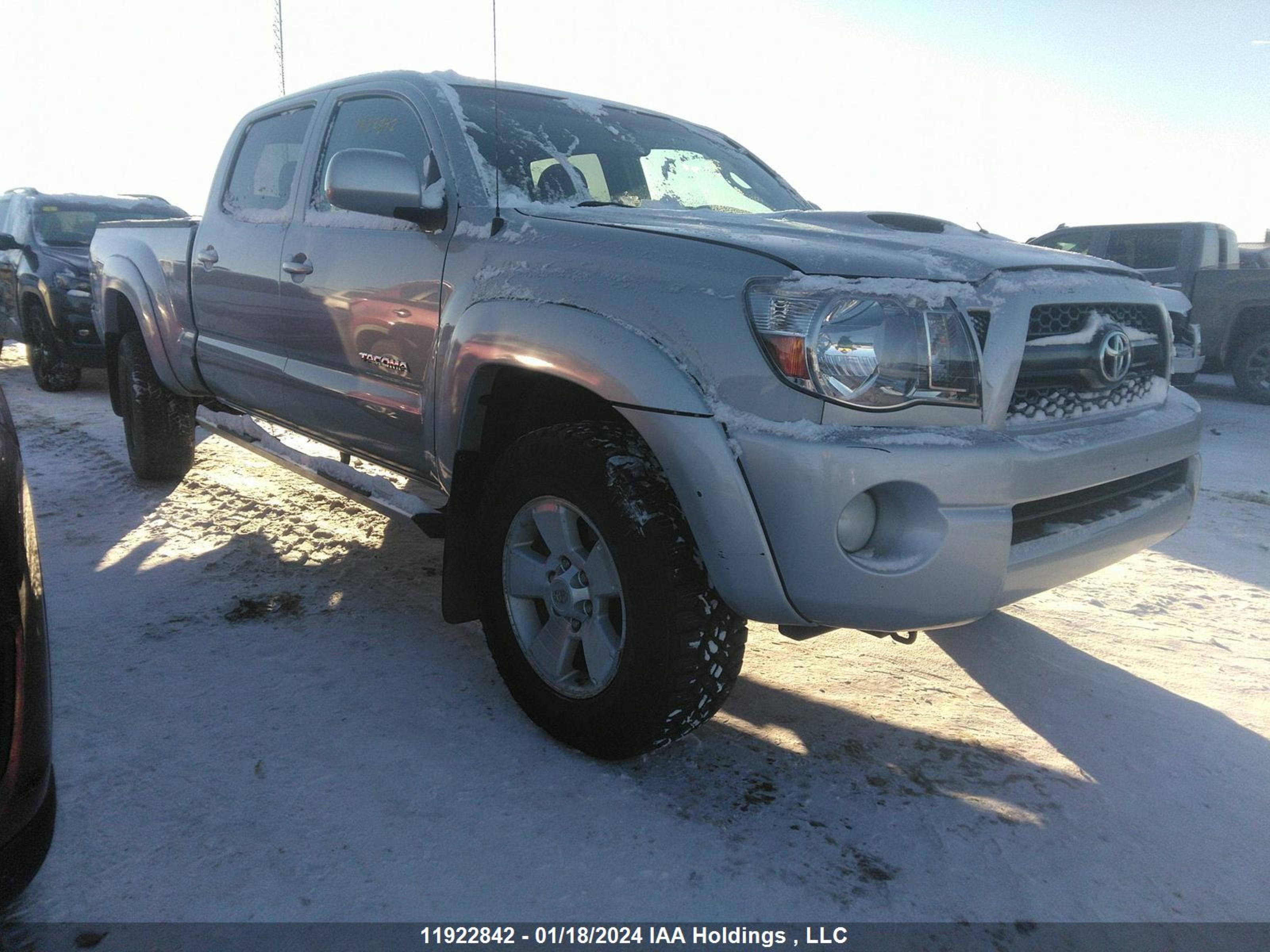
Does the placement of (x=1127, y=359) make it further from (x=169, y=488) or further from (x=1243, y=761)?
(x=169, y=488)

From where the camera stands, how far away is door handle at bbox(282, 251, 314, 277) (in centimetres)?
315

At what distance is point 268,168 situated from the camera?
3781 millimetres

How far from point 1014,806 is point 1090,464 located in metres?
0.82

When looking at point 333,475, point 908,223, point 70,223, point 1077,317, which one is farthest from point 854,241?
point 70,223

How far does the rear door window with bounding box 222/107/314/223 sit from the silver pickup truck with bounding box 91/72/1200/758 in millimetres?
290

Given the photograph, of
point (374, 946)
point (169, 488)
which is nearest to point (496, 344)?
point (374, 946)

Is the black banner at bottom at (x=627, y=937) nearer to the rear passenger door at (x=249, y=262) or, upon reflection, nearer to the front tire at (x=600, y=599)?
the front tire at (x=600, y=599)

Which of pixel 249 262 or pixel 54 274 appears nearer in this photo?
pixel 249 262

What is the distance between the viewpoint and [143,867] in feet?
6.08

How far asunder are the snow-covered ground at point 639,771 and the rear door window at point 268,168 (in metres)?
1.42

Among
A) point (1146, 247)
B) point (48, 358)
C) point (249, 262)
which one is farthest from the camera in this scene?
point (1146, 247)

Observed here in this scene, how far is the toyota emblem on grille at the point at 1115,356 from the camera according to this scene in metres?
2.18

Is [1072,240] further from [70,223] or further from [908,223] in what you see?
[70,223]

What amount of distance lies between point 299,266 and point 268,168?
0.86m
